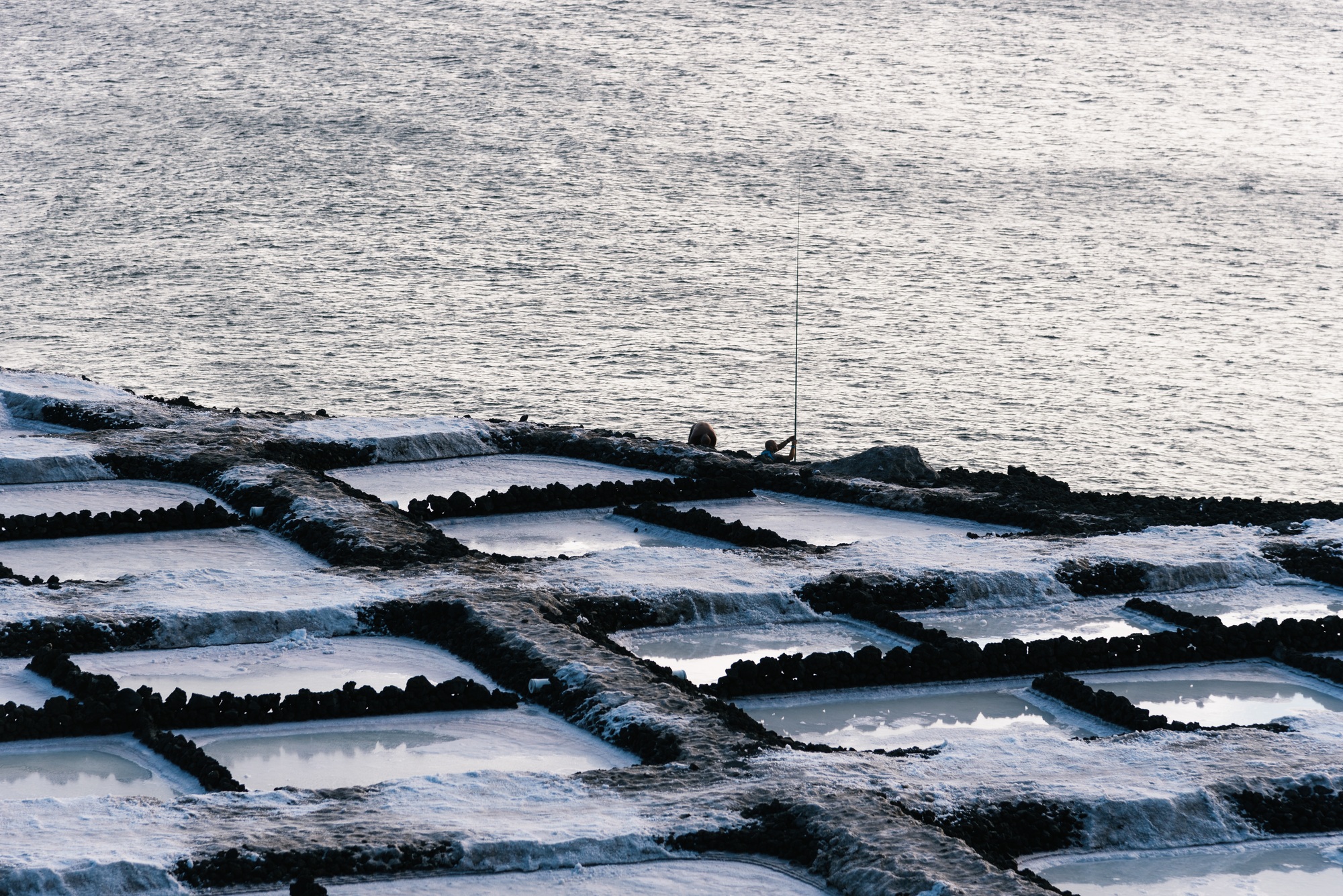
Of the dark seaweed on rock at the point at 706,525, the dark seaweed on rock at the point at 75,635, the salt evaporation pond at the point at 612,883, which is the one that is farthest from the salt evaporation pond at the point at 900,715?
the dark seaweed on rock at the point at 75,635

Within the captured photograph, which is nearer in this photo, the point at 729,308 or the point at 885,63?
the point at 729,308

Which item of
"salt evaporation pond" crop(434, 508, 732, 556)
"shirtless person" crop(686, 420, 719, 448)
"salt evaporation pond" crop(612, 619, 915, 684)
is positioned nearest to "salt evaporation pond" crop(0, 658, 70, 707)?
"salt evaporation pond" crop(612, 619, 915, 684)

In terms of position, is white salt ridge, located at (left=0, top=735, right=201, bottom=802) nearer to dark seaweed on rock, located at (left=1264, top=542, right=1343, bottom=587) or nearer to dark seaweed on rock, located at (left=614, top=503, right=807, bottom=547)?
dark seaweed on rock, located at (left=614, top=503, right=807, bottom=547)

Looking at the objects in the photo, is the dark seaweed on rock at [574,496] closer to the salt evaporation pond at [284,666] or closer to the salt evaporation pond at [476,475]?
the salt evaporation pond at [476,475]

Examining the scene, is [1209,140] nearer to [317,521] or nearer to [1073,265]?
[1073,265]

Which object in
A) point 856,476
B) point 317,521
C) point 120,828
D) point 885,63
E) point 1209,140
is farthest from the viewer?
point 885,63

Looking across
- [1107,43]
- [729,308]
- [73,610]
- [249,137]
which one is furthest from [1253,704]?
[1107,43]
